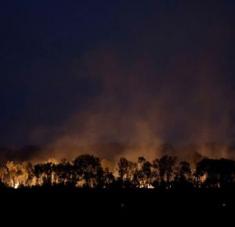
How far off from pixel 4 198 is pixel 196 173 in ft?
125

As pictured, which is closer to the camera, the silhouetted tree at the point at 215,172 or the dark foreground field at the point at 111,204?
the dark foreground field at the point at 111,204

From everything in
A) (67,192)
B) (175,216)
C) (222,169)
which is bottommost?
(175,216)

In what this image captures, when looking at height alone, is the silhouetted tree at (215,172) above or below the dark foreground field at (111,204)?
above

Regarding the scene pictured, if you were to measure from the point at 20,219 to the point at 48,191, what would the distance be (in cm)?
780

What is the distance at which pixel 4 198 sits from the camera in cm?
3953

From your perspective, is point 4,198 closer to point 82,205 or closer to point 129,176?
point 82,205

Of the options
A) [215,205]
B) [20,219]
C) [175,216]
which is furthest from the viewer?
[215,205]

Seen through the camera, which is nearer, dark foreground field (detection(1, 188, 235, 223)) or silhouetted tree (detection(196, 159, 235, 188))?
dark foreground field (detection(1, 188, 235, 223))

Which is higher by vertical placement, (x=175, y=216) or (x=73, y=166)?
(x=73, y=166)

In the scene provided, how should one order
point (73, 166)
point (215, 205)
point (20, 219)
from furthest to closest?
point (73, 166) < point (215, 205) < point (20, 219)

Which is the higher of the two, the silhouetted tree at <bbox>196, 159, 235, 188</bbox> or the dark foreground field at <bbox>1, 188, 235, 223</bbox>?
the silhouetted tree at <bbox>196, 159, 235, 188</bbox>

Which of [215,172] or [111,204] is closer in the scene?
[111,204]

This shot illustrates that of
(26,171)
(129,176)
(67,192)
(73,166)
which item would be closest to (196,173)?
(129,176)

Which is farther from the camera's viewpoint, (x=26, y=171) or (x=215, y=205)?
(x=26, y=171)
